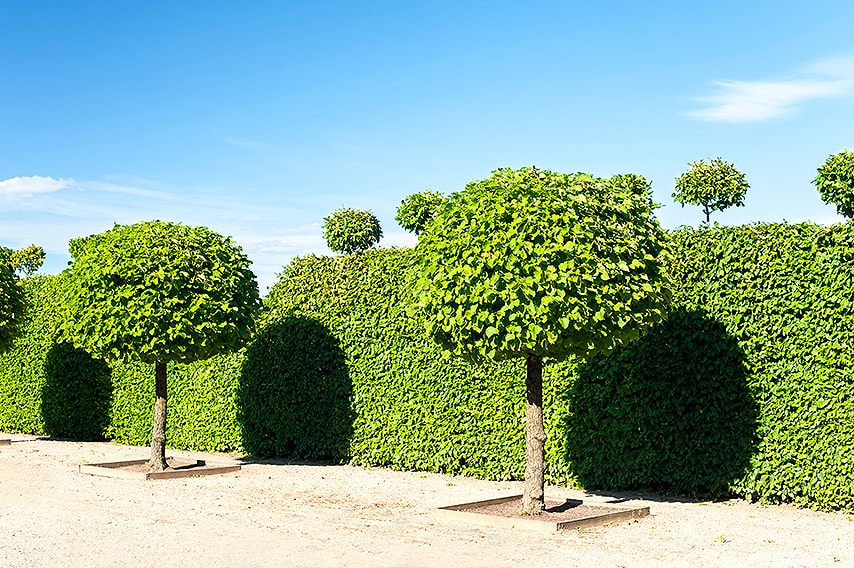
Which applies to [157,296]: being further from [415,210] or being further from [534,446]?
[415,210]

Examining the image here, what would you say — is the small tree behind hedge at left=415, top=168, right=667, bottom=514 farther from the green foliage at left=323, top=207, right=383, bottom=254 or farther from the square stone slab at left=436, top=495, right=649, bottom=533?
the green foliage at left=323, top=207, right=383, bottom=254

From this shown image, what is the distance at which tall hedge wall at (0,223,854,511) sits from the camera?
9.41 meters

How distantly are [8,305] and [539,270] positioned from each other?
1199cm

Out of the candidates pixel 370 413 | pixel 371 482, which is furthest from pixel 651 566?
pixel 370 413

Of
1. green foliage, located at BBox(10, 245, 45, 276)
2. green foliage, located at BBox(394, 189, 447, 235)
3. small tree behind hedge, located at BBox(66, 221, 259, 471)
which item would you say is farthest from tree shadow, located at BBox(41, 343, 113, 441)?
green foliage, located at BBox(10, 245, 45, 276)

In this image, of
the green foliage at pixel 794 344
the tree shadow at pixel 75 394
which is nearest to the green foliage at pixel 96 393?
the tree shadow at pixel 75 394

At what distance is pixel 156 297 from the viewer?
12.0 m

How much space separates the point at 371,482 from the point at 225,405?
13.7 ft

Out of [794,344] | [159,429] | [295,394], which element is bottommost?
[159,429]

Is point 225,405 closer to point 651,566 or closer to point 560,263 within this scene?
point 560,263

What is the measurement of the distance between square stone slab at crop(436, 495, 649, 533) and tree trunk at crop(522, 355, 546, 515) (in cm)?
16

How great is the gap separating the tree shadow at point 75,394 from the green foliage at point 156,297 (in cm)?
502

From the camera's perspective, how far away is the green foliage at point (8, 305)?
1653cm

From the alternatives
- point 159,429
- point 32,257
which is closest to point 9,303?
point 159,429
